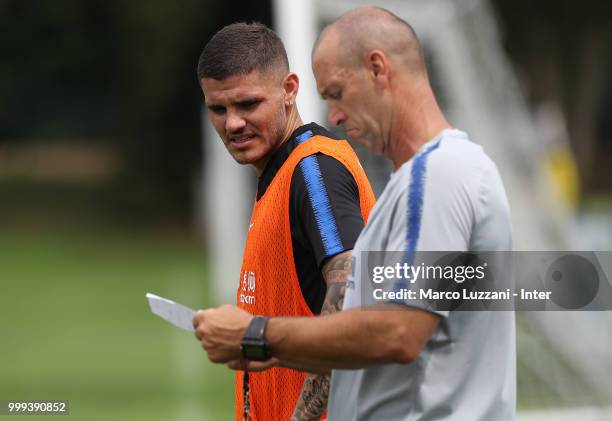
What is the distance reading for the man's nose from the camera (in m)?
4.24

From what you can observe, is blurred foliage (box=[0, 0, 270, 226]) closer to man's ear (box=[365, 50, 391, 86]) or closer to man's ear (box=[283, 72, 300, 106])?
man's ear (box=[283, 72, 300, 106])

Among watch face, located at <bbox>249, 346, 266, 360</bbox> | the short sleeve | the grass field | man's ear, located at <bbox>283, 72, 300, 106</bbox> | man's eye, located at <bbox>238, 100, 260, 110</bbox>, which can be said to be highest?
the grass field

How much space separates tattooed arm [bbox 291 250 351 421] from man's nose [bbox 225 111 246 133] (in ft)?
2.07

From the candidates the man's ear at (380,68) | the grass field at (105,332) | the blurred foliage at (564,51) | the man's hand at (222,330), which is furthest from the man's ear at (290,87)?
the blurred foliage at (564,51)

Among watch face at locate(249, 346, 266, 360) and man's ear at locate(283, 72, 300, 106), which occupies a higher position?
man's ear at locate(283, 72, 300, 106)

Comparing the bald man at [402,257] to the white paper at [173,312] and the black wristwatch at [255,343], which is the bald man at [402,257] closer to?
the black wristwatch at [255,343]

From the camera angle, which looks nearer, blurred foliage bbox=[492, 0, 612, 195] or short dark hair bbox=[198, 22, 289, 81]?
short dark hair bbox=[198, 22, 289, 81]

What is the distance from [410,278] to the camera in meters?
3.15

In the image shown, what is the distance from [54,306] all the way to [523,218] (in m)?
11.1

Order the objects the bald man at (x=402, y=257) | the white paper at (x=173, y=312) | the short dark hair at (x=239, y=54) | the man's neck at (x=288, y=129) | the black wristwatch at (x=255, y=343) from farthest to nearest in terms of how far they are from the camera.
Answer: the man's neck at (x=288, y=129) < the short dark hair at (x=239, y=54) < the white paper at (x=173, y=312) < the black wristwatch at (x=255, y=343) < the bald man at (x=402, y=257)

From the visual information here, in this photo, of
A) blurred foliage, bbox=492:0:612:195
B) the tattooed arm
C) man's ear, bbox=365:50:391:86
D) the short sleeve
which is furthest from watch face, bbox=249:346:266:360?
blurred foliage, bbox=492:0:612:195

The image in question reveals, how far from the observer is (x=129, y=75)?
35781 mm

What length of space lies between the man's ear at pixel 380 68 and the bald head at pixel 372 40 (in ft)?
0.05

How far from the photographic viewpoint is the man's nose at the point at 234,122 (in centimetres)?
424
